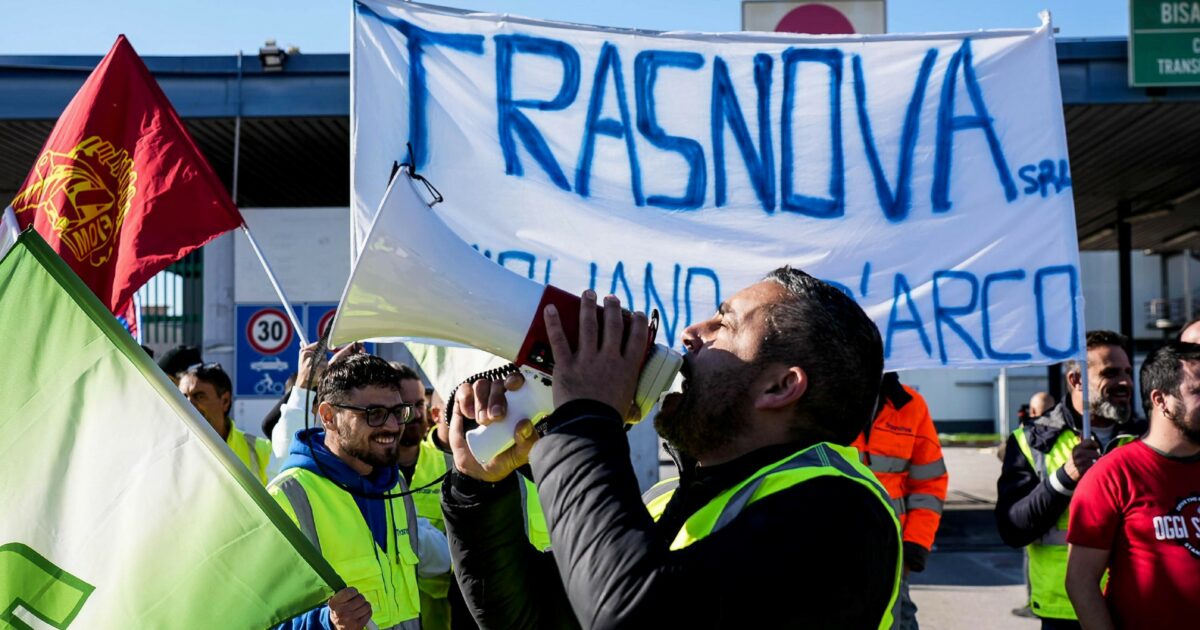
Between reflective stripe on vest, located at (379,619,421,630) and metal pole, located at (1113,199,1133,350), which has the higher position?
metal pole, located at (1113,199,1133,350)

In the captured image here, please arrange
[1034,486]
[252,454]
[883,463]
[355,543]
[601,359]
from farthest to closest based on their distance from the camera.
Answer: [252,454], [883,463], [1034,486], [355,543], [601,359]

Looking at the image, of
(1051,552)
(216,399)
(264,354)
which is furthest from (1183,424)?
(264,354)

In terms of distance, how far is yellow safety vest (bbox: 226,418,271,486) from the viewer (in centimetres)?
514

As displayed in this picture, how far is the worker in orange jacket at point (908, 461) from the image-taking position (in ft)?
16.1

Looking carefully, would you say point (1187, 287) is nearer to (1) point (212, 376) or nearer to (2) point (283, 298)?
(1) point (212, 376)

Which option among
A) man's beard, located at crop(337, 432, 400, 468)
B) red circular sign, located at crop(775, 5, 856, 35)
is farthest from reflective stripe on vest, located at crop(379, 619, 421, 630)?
red circular sign, located at crop(775, 5, 856, 35)

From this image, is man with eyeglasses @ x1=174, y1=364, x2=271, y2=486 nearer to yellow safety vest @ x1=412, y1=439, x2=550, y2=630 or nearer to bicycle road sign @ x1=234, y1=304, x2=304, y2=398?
yellow safety vest @ x1=412, y1=439, x2=550, y2=630

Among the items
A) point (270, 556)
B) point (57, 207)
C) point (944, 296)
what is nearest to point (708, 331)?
point (270, 556)

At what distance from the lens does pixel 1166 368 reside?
3.23m

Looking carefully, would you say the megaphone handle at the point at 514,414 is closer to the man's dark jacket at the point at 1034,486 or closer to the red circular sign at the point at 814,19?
the man's dark jacket at the point at 1034,486

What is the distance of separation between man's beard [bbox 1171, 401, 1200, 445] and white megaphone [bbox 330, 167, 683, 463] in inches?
84.8

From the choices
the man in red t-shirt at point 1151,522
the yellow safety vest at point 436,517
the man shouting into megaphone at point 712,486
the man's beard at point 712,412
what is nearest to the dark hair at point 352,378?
the yellow safety vest at point 436,517

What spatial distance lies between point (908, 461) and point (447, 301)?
3.69m

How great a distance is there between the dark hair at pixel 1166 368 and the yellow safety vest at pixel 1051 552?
53 cm
